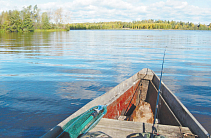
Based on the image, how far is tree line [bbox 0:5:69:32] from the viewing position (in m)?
101

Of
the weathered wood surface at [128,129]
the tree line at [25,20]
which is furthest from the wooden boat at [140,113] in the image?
the tree line at [25,20]

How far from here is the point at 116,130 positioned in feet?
12.9

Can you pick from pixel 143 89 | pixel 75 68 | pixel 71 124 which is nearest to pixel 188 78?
pixel 143 89

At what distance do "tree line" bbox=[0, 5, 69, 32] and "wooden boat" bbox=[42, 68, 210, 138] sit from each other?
105m

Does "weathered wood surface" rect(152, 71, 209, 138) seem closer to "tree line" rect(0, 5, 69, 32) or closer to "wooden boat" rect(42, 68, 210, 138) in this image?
"wooden boat" rect(42, 68, 210, 138)

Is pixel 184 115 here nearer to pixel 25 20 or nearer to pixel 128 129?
pixel 128 129

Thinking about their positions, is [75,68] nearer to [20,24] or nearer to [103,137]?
[103,137]

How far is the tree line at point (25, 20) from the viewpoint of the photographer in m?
101

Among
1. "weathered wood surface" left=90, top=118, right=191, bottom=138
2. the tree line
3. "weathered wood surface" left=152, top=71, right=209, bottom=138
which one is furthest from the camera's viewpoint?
the tree line

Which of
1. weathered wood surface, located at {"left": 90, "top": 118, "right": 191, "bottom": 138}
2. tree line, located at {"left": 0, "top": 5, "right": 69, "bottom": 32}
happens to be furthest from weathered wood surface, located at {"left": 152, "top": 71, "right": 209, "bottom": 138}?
tree line, located at {"left": 0, "top": 5, "right": 69, "bottom": 32}

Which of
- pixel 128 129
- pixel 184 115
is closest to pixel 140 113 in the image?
pixel 184 115

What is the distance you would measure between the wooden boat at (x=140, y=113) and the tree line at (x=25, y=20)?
Result: 104823 mm

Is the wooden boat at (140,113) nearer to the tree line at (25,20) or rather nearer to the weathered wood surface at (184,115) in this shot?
the weathered wood surface at (184,115)

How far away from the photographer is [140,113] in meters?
6.67
